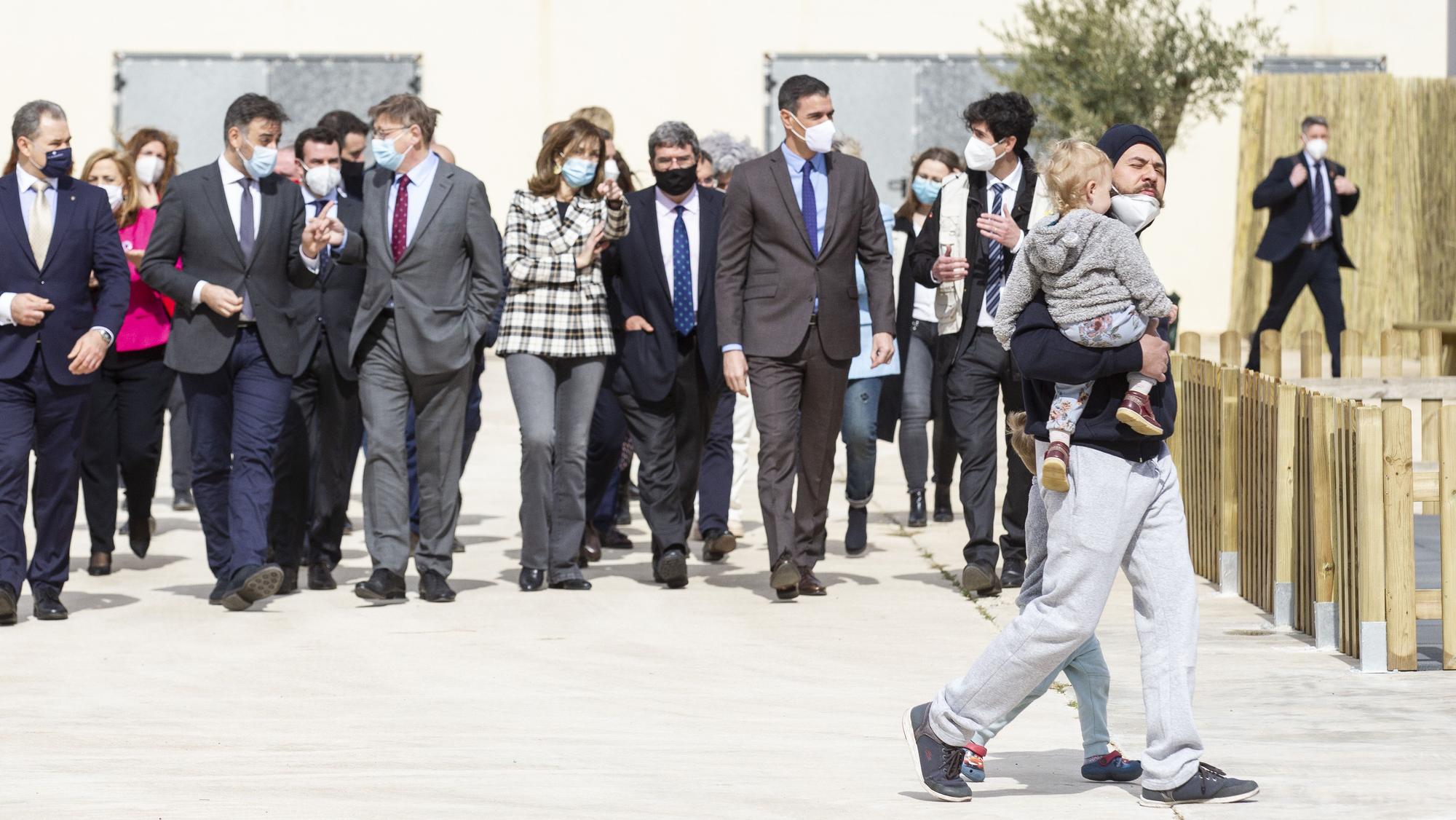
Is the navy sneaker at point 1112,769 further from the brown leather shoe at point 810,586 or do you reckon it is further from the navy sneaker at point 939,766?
the brown leather shoe at point 810,586

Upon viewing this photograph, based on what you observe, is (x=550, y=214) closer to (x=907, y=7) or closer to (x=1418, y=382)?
(x=1418, y=382)

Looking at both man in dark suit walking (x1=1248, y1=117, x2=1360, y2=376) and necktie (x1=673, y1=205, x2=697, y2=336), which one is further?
man in dark suit walking (x1=1248, y1=117, x2=1360, y2=376)

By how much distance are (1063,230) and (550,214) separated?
3.99 metres

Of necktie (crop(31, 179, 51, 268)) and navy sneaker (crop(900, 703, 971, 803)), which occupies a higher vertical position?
necktie (crop(31, 179, 51, 268))

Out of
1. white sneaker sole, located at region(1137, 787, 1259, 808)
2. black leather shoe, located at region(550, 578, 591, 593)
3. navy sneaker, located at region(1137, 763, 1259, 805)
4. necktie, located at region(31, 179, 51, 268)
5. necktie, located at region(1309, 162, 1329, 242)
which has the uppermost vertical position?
necktie, located at region(1309, 162, 1329, 242)

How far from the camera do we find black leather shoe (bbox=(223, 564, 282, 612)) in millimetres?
8117

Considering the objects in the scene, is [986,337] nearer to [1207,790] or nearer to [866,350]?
[866,350]

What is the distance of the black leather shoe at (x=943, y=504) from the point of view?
11164 mm

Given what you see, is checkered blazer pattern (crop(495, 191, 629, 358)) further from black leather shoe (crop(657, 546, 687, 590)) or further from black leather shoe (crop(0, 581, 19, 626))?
black leather shoe (crop(0, 581, 19, 626))

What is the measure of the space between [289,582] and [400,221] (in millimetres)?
1610

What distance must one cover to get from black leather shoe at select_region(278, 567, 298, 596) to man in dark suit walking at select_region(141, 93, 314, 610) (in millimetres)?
317

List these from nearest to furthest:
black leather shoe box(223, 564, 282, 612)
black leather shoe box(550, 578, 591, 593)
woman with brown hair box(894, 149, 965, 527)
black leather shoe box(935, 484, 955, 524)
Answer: black leather shoe box(223, 564, 282, 612), black leather shoe box(550, 578, 591, 593), woman with brown hair box(894, 149, 965, 527), black leather shoe box(935, 484, 955, 524)

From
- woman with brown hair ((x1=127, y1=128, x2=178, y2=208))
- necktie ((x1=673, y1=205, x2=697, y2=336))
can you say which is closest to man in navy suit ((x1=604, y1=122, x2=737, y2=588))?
necktie ((x1=673, y1=205, x2=697, y2=336))

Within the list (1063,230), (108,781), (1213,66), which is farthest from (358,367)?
(1213,66)
